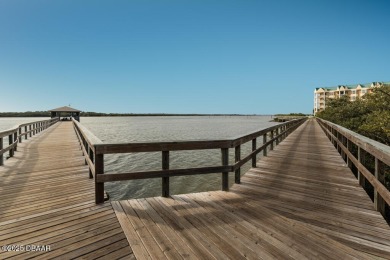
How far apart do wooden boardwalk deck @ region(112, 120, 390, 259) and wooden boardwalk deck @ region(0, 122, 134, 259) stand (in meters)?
0.25

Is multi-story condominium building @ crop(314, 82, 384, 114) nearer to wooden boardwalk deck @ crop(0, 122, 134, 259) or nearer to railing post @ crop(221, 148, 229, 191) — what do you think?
railing post @ crop(221, 148, 229, 191)

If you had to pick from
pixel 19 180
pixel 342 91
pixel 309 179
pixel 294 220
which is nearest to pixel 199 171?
pixel 294 220

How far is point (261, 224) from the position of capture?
305 cm

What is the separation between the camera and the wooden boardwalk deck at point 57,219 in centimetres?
245

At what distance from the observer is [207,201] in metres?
3.88

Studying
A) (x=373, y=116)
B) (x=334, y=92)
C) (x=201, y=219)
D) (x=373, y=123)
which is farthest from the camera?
(x=334, y=92)

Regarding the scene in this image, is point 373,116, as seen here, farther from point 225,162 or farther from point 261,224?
point 261,224

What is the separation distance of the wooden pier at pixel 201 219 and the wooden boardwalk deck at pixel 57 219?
12 millimetres

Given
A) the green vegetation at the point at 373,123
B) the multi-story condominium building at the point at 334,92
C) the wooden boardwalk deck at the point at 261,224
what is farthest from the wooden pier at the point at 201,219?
the multi-story condominium building at the point at 334,92

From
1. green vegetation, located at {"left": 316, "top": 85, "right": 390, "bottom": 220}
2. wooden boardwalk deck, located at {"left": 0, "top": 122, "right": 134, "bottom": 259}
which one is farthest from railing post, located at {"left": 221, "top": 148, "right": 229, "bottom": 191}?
green vegetation, located at {"left": 316, "top": 85, "right": 390, "bottom": 220}

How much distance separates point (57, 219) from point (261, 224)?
2877mm

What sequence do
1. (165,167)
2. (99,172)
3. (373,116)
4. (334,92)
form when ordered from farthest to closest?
(334,92) → (373,116) → (165,167) → (99,172)

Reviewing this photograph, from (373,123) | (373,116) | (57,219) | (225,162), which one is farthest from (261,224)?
(373,116)

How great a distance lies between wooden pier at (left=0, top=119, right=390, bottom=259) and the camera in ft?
8.07
